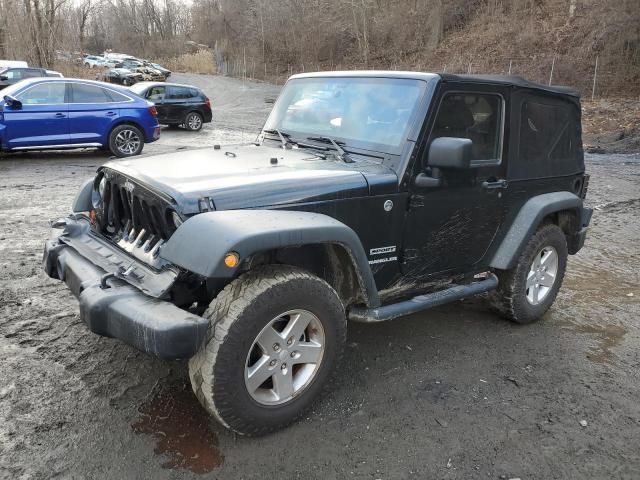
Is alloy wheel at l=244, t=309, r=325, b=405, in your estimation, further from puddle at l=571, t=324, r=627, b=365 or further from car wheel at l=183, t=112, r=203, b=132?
car wheel at l=183, t=112, r=203, b=132

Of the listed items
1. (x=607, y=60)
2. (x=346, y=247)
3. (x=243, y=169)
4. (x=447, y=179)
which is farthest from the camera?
(x=607, y=60)

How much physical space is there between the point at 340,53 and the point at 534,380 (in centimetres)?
4656

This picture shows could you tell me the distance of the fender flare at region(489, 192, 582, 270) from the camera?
4191 millimetres

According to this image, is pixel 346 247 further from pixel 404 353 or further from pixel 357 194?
pixel 404 353

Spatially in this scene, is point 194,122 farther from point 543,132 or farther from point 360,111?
point 360,111

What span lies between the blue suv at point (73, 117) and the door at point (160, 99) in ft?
17.4

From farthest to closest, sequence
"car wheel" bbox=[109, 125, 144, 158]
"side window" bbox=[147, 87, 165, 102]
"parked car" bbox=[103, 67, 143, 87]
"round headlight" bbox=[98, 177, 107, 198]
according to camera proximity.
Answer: "parked car" bbox=[103, 67, 143, 87], "side window" bbox=[147, 87, 165, 102], "car wheel" bbox=[109, 125, 144, 158], "round headlight" bbox=[98, 177, 107, 198]

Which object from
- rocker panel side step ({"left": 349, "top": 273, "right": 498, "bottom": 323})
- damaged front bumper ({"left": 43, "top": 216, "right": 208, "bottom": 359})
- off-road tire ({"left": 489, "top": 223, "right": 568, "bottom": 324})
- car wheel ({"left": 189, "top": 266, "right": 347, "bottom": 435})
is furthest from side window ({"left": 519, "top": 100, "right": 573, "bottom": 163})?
damaged front bumper ({"left": 43, "top": 216, "right": 208, "bottom": 359})

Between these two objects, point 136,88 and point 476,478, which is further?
point 136,88

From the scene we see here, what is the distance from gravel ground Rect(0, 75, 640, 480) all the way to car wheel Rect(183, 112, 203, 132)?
13505mm

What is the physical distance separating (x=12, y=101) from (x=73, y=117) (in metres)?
1.13

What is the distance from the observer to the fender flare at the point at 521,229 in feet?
13.8

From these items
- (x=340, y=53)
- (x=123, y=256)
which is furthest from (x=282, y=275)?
(x=340, y=53)

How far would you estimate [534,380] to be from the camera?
375cm
